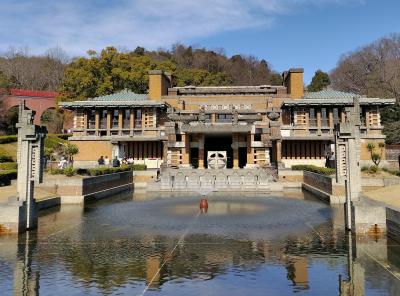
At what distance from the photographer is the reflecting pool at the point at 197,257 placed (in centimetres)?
725

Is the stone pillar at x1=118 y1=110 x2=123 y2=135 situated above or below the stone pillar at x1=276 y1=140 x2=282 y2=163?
above

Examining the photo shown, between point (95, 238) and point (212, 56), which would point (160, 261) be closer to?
point (95, 238)

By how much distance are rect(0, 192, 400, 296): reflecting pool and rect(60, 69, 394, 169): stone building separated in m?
22.6

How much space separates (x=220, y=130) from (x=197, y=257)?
2820 cm

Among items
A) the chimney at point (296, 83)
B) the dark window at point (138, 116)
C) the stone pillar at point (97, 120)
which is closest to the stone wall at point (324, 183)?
the chimney at point (296, 83)

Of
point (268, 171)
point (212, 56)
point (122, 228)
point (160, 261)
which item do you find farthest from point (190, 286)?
point (212, 56)

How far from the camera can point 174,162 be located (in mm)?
37906

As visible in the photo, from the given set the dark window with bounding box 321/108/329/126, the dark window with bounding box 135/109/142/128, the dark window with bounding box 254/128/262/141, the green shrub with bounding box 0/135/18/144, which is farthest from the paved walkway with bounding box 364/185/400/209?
the green shrub with bounding box 0/135/18/144

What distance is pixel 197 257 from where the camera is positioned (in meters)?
9.34

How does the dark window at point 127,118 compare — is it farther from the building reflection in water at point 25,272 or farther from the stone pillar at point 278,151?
the building reflection in water at point 25,272

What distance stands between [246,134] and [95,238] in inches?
1114

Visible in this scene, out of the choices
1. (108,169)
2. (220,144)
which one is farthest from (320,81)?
(108,169)

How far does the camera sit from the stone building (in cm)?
3781

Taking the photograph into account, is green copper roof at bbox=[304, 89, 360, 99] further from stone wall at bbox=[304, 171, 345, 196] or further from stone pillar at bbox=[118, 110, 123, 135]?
stone pillar at bbox=[118, 110, 123, 135]
